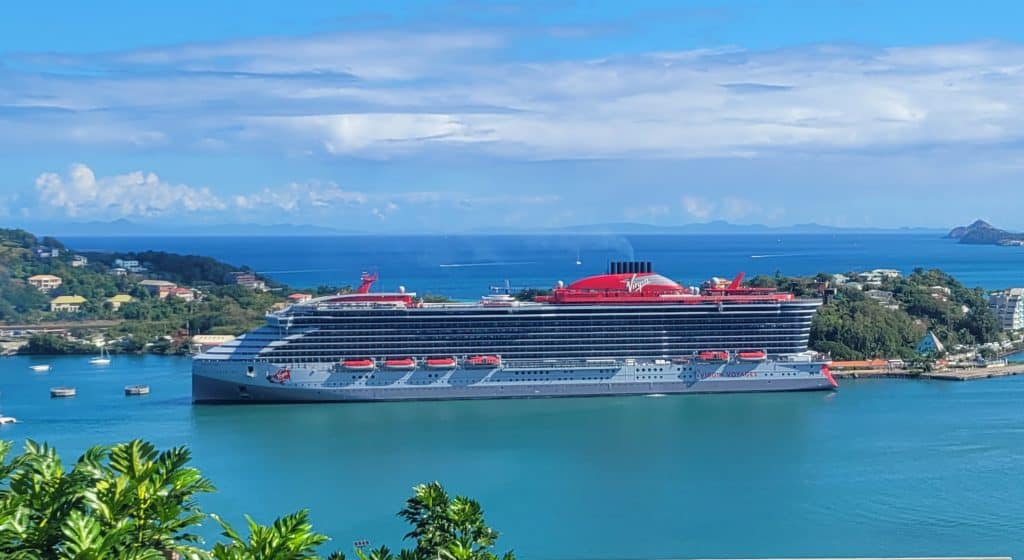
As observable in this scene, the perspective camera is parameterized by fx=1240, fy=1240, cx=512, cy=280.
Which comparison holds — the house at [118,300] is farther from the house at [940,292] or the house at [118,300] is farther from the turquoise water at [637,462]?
the house at [940,292]

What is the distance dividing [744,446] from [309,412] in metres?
10.5

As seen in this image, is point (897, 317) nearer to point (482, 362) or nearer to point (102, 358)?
point (482, 362)

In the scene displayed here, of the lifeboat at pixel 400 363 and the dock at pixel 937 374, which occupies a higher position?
the lifeboat at pixel 400 363

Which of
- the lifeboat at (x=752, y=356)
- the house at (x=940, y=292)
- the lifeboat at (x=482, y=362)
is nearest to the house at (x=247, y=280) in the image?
the lifeboat at (x=482, y=362)

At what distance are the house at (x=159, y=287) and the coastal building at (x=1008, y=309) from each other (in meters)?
35.7

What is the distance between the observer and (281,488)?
2130 centimetres

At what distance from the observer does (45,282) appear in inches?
2293

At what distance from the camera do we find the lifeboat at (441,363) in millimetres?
31038

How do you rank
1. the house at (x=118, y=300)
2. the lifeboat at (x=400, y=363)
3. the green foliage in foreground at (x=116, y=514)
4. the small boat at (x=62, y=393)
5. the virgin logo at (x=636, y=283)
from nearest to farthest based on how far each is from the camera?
the green foliage in foreground at (x=116, y=514) < the lifeboat at (x=400, y=363) < the small boat at (x=62, y=393) < the virgin logo at (x=636, y=283) < the house at (x=118, y=300)

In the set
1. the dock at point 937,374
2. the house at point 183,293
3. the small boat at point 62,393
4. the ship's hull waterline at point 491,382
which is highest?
the house at point 183,293

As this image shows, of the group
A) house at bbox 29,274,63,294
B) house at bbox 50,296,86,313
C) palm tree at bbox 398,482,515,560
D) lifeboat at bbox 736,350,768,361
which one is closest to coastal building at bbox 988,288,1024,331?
lifeboat at bbox 736,350,768,361

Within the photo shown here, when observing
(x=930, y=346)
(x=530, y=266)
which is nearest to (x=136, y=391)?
(x=930, y=346)

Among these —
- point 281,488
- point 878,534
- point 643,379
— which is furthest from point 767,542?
point 643,379

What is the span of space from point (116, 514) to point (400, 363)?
24.2 meters
